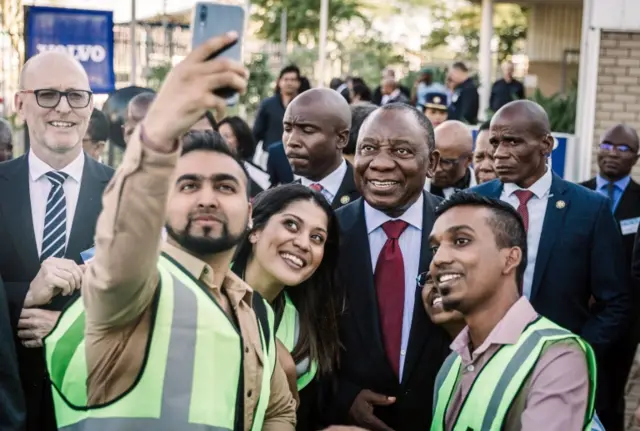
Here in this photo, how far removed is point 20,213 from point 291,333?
134 cm

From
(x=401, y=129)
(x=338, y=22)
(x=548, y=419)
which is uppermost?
(x=338, y=22)

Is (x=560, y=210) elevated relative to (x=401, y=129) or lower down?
lower down

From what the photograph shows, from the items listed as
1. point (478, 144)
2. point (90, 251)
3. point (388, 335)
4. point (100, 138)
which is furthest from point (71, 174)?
point (478, 144)

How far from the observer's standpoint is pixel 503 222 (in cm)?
413

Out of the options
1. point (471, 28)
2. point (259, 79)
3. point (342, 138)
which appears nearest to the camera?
point (342, 138)

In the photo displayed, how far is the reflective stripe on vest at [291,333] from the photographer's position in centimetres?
449

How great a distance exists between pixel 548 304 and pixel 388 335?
3.54 feet

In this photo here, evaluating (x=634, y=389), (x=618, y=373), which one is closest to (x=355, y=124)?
(x=618, y=373)

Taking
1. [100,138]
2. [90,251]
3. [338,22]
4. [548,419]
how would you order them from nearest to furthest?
[548,419] < [90,251] < [100,138] < [338,22]

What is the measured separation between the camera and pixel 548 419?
11.6ft

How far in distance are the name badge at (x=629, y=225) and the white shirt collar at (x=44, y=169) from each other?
13.3 feet

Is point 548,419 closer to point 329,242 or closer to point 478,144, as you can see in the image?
point 329,242

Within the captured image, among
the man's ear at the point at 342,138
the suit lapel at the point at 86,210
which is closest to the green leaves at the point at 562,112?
the man's ear at the point at 342,138

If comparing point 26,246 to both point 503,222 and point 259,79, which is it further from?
point 259,79
